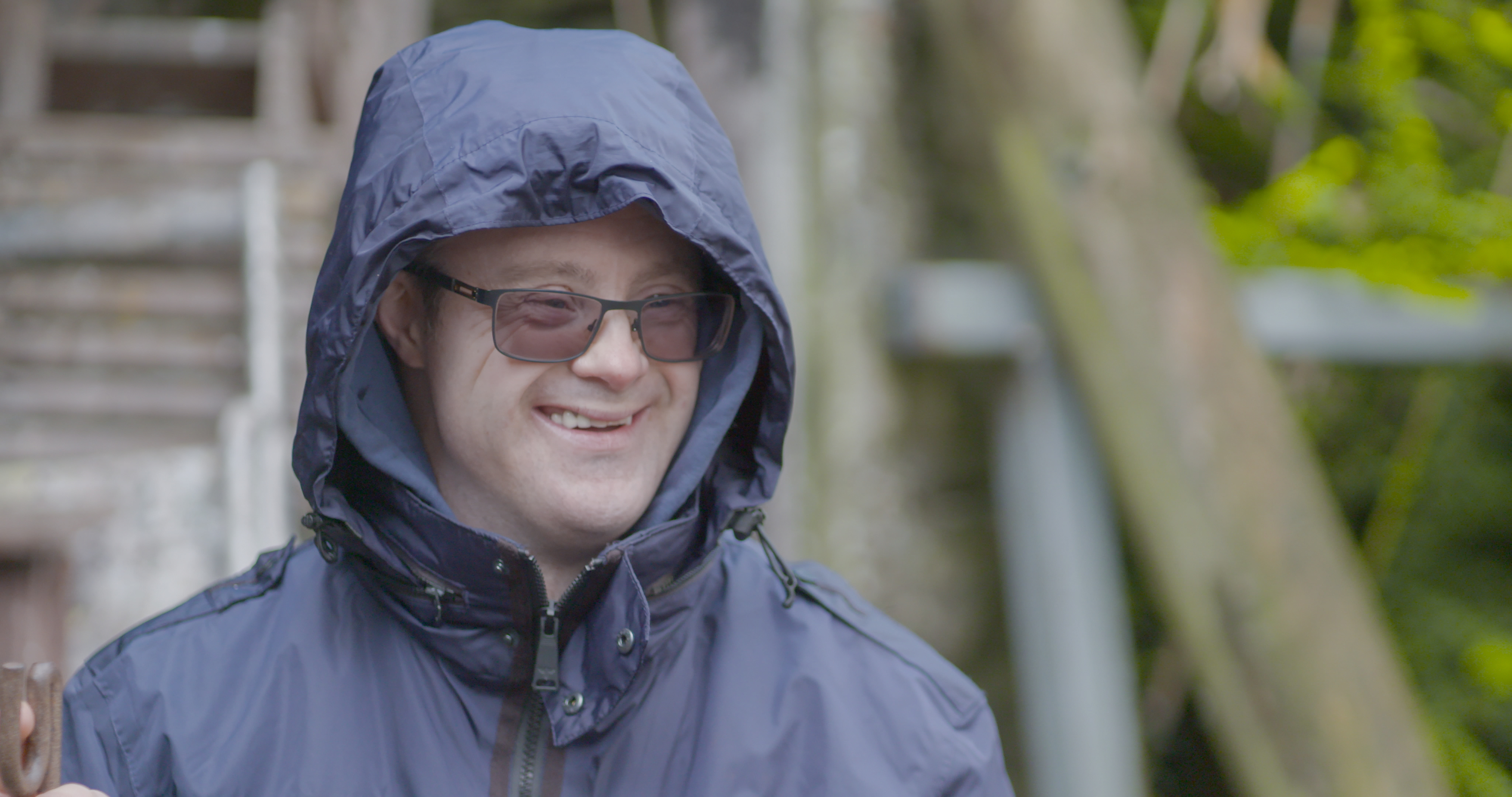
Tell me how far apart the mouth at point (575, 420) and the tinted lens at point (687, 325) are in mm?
105

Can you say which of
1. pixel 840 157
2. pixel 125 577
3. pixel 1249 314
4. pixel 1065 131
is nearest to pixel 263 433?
pixel 125 577

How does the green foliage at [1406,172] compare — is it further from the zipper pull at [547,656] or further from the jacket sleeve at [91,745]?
the jacket sleeve at [91,745]

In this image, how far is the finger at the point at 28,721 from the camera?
1.12m

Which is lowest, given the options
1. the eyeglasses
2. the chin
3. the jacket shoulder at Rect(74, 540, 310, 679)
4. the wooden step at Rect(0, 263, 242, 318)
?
the wooden step at Rect(0, 263, 242, 318)

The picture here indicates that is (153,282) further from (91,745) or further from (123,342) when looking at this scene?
(91,745)

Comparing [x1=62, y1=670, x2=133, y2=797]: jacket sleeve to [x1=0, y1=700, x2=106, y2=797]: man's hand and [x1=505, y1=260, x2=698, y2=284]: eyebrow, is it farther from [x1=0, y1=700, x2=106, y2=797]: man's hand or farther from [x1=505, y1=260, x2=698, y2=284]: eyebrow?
[x1=505, y1=260, x2=698, y2=284]: eyebrow

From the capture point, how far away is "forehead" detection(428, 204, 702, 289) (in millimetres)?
1396

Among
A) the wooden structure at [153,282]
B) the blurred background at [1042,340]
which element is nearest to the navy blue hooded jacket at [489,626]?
the blurred background at [1042,340]

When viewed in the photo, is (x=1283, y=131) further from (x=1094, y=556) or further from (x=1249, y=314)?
(x=1094, y=556)

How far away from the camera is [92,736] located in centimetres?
129

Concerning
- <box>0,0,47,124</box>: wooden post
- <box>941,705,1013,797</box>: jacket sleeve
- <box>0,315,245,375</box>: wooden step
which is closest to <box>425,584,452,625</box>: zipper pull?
<box>941,705,1013,797</box>: jacket sleeve

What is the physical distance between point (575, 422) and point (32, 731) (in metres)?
0.66

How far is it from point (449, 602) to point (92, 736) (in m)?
0.42

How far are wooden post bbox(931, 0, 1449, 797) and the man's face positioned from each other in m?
1.64
